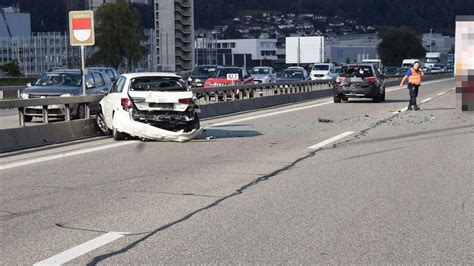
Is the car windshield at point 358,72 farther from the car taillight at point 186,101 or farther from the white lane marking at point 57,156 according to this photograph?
the white lane marking at point 57,156

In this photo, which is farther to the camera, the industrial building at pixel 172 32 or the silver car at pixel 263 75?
the industrial building at pixel 172 32

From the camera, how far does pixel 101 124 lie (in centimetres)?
1942

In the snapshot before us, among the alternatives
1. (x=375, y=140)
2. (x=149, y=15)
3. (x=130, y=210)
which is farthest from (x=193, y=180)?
(x=149, y=15)

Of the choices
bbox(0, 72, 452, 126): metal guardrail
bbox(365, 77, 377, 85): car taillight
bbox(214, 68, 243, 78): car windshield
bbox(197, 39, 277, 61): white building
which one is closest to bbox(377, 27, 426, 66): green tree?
bbox(197, 39, 277, 61): white building

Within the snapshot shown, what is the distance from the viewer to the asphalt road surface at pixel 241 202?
7.40m

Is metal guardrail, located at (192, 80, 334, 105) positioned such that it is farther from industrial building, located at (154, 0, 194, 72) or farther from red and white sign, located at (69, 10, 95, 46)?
industrial building, located at (154, 0, 194, 72)

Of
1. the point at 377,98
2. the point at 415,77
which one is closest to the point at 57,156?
the point at 415,77

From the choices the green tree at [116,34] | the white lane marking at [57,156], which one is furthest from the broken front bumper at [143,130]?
the green tree at [116,34]

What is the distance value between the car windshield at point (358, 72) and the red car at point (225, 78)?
5685 mm

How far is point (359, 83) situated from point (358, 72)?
0.61 m

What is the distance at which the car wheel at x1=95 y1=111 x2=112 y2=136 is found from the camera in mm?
19234

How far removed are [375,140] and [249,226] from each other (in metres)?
10.4

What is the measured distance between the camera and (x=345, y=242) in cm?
775

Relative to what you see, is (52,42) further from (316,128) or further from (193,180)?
(193,180)
